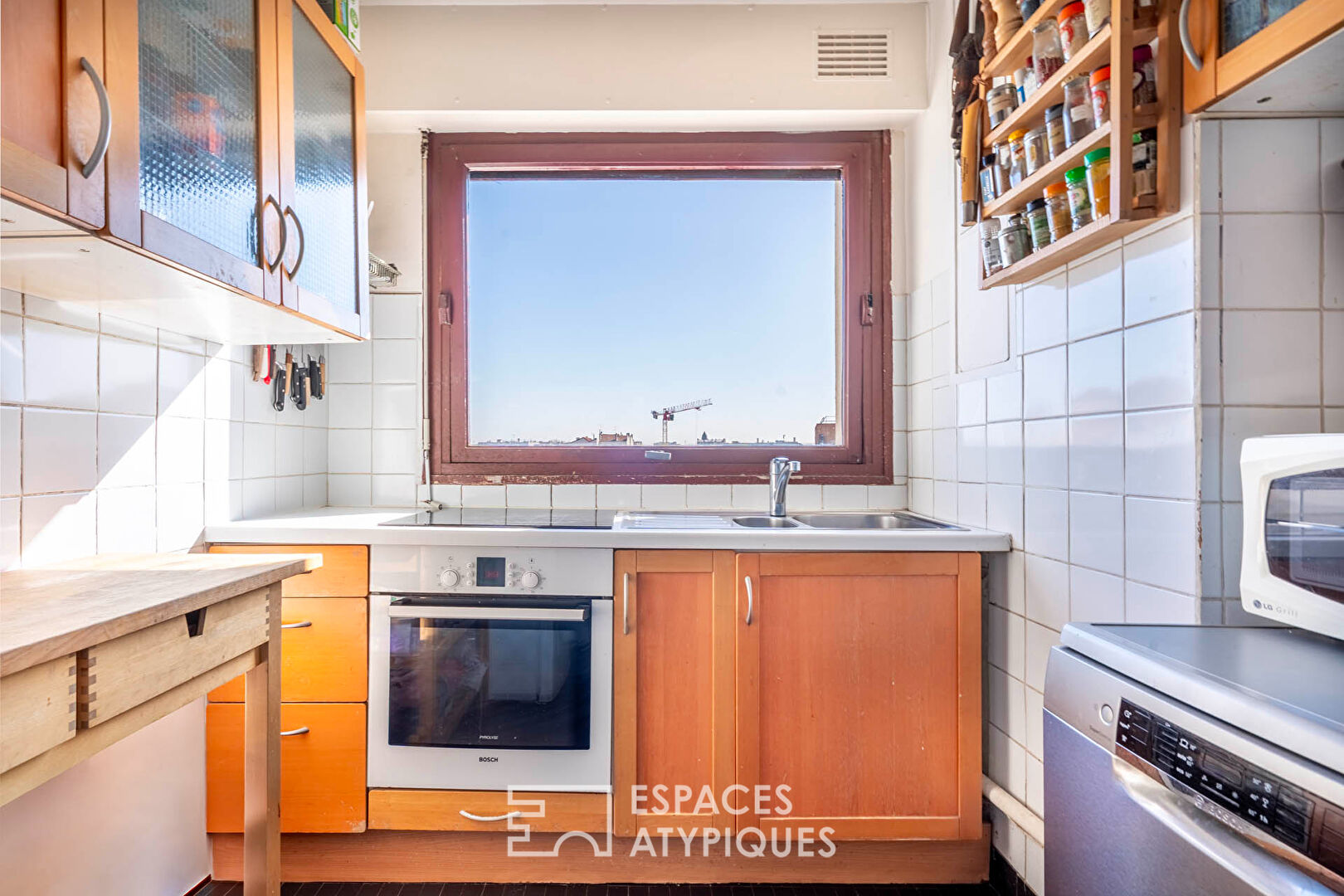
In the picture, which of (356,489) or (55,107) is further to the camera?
(356,489)

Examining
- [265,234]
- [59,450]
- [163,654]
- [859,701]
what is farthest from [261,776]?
[859,701]

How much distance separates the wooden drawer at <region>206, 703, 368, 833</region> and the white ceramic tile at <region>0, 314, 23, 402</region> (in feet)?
2.76

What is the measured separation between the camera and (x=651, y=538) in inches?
64.7

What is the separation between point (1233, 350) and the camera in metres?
1.11

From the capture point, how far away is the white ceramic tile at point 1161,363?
1127 millimetres

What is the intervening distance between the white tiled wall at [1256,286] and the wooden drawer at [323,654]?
173cm

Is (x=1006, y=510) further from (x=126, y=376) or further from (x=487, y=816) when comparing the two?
(x=126, y=376)

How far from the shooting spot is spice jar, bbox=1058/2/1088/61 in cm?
122

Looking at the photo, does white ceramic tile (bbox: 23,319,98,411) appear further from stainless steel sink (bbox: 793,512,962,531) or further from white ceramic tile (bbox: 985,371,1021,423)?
white ceramic tile (bbox: 985,371,1021,423)

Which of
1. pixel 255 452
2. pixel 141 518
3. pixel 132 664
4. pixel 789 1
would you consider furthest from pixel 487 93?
pixel 132 664

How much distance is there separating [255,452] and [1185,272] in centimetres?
218

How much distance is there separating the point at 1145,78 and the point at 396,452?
84.3 inches

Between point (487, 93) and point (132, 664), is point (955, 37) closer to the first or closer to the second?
point (487, 93)

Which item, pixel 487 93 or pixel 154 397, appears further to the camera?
pixel 487 93
